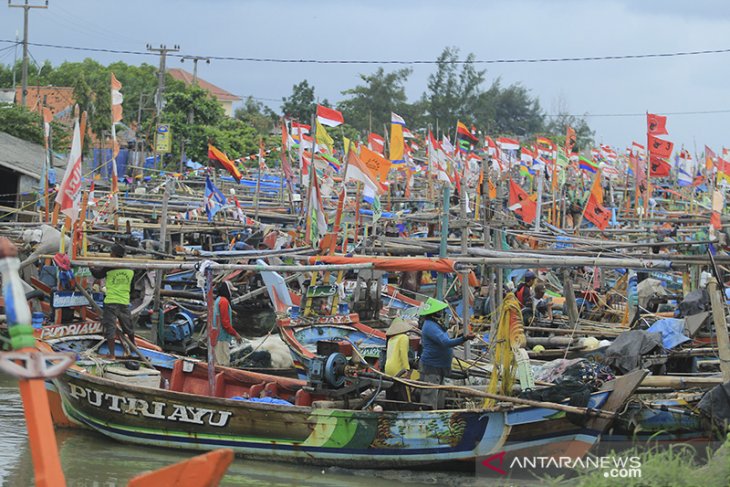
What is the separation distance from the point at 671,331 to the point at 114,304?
7.96 m

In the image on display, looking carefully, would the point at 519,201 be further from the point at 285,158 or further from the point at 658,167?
the point at 285,158

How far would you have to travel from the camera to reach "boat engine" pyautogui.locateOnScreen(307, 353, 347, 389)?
39.2 feet

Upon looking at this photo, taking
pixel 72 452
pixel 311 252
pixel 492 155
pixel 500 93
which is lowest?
pixel 72 452

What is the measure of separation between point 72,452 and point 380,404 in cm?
411

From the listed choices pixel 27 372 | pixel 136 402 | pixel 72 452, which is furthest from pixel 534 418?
pixel 27 372

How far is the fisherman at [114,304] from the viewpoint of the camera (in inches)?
563

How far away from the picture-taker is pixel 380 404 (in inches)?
475

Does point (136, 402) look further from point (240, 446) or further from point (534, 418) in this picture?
point (534, 418)

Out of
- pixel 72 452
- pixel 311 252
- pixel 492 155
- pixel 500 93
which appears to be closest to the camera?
pixel 72 452

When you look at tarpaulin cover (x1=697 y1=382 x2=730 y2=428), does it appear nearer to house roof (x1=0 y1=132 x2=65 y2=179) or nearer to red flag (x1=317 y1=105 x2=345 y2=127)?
red flag (x1=317 y1=105 x2=345 y2=127)

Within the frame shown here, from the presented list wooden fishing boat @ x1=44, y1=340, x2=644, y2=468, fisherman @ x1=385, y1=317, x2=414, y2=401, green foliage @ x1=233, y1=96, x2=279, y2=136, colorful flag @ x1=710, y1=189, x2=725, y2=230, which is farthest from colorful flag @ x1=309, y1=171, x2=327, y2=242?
green foliage @ x1=233, y1=96, x2=279, y2=136

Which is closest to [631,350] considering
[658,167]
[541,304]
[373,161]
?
[541,304]

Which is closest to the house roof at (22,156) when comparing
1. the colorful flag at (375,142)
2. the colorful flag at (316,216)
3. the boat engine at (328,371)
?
the colorful flag at (375,142)

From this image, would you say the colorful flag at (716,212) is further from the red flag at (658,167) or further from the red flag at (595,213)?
the red flag at (658,167)
